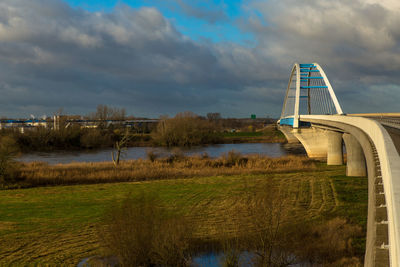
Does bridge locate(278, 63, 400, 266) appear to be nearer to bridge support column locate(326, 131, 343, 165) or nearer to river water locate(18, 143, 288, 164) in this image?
bridge support column locate(326, 131, 343, 165)

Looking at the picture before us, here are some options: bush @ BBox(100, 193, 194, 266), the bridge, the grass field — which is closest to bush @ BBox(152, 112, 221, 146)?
the bridge

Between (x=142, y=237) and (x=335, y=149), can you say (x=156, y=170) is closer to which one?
(x=335, y=149)

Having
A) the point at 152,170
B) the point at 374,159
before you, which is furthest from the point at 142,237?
the point at 152,170

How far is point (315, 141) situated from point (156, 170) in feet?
73.6

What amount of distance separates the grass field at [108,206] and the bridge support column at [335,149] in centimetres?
972

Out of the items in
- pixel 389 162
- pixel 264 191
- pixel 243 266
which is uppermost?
pixel 389 162

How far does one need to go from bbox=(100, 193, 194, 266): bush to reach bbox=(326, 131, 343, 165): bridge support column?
28.0m

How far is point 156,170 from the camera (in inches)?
1112

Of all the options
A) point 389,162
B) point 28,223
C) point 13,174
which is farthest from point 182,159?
point 389,162

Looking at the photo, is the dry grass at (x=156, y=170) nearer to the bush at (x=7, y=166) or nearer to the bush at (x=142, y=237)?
the bush at (x=7, y=166)

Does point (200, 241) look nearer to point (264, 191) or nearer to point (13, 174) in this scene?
point (264, 191)

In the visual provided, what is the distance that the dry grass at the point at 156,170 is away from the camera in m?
25.6

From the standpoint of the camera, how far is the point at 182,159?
3397cm

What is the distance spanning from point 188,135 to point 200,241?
5709 cm
